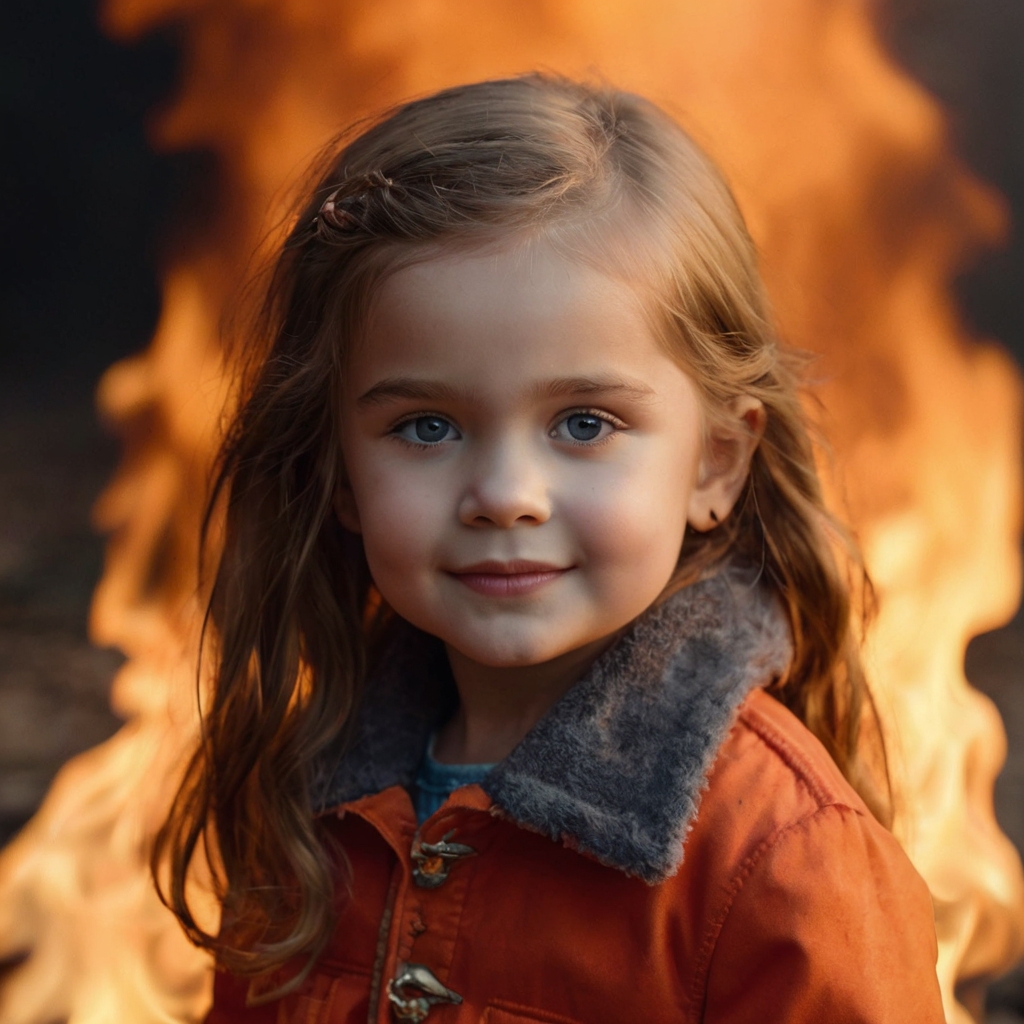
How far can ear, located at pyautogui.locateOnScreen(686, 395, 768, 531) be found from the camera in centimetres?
143

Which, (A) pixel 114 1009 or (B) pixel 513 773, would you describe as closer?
(B) pixel 513 773

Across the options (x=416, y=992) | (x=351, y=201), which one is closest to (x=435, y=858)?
(x=416, y=992)

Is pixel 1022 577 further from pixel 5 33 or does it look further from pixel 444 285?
pixel 5 33

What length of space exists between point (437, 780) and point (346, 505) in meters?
0.34

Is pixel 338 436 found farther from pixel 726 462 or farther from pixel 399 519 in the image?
pixel 726 462

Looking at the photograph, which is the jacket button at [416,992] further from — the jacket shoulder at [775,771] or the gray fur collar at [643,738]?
the jacket shoulder at [775,771]

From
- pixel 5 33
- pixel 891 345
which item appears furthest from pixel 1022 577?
pixel 5 33

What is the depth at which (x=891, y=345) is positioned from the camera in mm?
2211

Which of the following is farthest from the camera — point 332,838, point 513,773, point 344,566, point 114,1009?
point 114,1009

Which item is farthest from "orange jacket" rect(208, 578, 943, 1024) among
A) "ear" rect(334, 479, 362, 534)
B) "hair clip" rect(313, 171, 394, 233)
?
"hair clip" rect(313, 171, 394, 233)

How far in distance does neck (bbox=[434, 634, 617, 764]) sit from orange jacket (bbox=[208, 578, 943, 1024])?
95mm

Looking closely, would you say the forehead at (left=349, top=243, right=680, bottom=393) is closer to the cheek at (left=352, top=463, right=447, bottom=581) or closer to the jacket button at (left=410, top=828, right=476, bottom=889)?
the cheek at (left=352, top=463, right=447, bottom=581)

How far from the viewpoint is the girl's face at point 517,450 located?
1.24 m

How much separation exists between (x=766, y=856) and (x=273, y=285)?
33.2 inches
